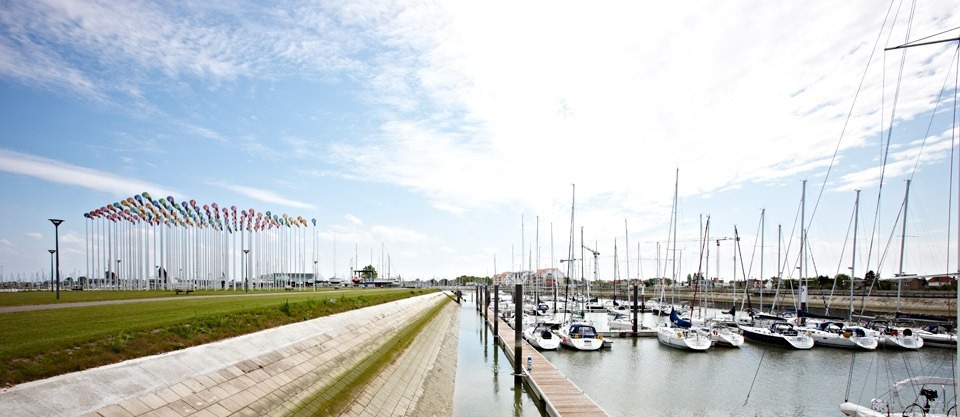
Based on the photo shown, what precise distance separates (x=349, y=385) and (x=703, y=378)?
2520 centimetres

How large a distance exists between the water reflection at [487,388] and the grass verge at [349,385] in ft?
15.1

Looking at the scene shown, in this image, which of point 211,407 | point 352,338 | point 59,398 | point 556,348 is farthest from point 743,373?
point 59,398

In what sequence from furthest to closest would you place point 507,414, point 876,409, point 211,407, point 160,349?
1. point 507,414
2. point 876,409
3. point 160,349
4. point 211,407

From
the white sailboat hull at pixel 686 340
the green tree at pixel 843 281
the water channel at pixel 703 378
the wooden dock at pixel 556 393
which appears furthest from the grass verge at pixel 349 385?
the green tree at pixel 843 281

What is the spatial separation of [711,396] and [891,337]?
92.7 feet

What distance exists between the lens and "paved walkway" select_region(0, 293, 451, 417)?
10695 mm

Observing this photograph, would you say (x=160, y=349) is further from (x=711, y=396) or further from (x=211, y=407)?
(x=711, y=396)

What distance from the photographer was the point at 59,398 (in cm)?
1053

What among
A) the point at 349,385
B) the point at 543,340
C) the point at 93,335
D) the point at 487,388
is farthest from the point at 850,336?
the point at 93,335

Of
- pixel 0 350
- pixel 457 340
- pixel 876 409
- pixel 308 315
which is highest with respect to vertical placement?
pixel 0 350

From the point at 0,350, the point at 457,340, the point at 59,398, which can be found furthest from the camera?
the point at 457,340

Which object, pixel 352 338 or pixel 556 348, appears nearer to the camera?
pixel 352 338

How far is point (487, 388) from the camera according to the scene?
106 ft

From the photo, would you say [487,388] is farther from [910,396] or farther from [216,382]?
[910,396]
